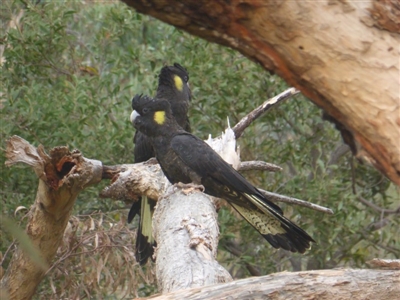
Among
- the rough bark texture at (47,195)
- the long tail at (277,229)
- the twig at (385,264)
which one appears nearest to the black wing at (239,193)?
the long tail at (277,229)

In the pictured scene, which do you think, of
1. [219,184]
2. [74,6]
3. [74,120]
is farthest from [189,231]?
[74,6]

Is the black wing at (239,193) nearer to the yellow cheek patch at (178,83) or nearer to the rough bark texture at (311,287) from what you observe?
the yellow cheek patch at (178,83)

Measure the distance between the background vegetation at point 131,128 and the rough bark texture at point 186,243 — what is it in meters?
0.89

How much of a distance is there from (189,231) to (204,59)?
2295 mm

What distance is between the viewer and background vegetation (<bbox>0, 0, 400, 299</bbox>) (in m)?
4.72

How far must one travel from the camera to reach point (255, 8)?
123 cm

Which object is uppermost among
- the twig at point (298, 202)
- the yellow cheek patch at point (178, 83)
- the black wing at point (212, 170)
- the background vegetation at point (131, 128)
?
the black wing at point (212, 170)

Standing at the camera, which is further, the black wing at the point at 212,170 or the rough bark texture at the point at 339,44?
the black wing at the point at 212,170

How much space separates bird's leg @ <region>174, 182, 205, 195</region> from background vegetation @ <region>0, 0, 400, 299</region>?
2.27 ft

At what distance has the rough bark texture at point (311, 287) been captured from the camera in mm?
2027

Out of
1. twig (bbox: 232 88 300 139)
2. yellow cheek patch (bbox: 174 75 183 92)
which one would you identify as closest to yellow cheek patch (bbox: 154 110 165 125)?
twig (bbox: 232 88 300 139)

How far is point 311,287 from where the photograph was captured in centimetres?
211

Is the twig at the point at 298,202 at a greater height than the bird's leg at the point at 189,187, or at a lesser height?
lesser

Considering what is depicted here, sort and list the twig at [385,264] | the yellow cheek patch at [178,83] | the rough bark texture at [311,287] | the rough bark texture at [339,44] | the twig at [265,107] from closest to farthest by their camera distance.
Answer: the rough bark texture at [339,44], the rough bark texture at [311,287], the twig at [385,264], the twig at [265,107], the yellow cheek patch at [178,83]
